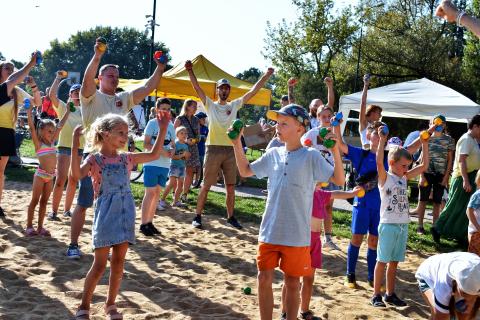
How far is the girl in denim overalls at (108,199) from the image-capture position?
3891 mm

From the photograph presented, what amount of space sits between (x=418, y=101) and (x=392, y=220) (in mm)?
9505

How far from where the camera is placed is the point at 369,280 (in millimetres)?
5605

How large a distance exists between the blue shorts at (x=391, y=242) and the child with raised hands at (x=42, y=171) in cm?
409

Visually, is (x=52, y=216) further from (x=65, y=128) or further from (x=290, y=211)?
(x=290, y=211)

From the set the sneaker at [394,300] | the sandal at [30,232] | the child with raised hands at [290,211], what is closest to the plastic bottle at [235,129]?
the child with raised hands at [290,211]

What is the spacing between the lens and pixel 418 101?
13602mm

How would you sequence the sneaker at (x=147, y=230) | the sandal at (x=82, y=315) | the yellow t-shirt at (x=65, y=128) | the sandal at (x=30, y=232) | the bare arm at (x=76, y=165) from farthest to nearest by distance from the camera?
1. the sneaker at (x=147, y=230)
2. the yellow t-shirt at (x=65, y=128)
3. the sandal at (x=30, y=232)
4. the sandal at (x=82, y=315)
5. the bare arm at (x=76, y=165)

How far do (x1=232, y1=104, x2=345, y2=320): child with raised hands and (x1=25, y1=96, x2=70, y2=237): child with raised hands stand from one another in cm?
362

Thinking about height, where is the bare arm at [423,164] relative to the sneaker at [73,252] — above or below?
above

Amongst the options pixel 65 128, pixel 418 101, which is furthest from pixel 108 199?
pixel 418 101

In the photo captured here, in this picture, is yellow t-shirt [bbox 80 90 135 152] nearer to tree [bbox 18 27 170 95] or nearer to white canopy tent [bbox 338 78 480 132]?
white canopy tent [bbox 338 78 480 132]

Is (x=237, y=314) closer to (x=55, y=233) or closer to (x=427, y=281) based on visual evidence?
(x=427, y=281)

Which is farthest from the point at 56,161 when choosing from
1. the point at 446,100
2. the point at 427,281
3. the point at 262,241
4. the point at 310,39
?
the point at 310,39

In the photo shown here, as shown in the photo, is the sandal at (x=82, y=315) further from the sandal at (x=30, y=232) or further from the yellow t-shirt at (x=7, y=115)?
the yellow t-shirt at (x=7, y=115)
